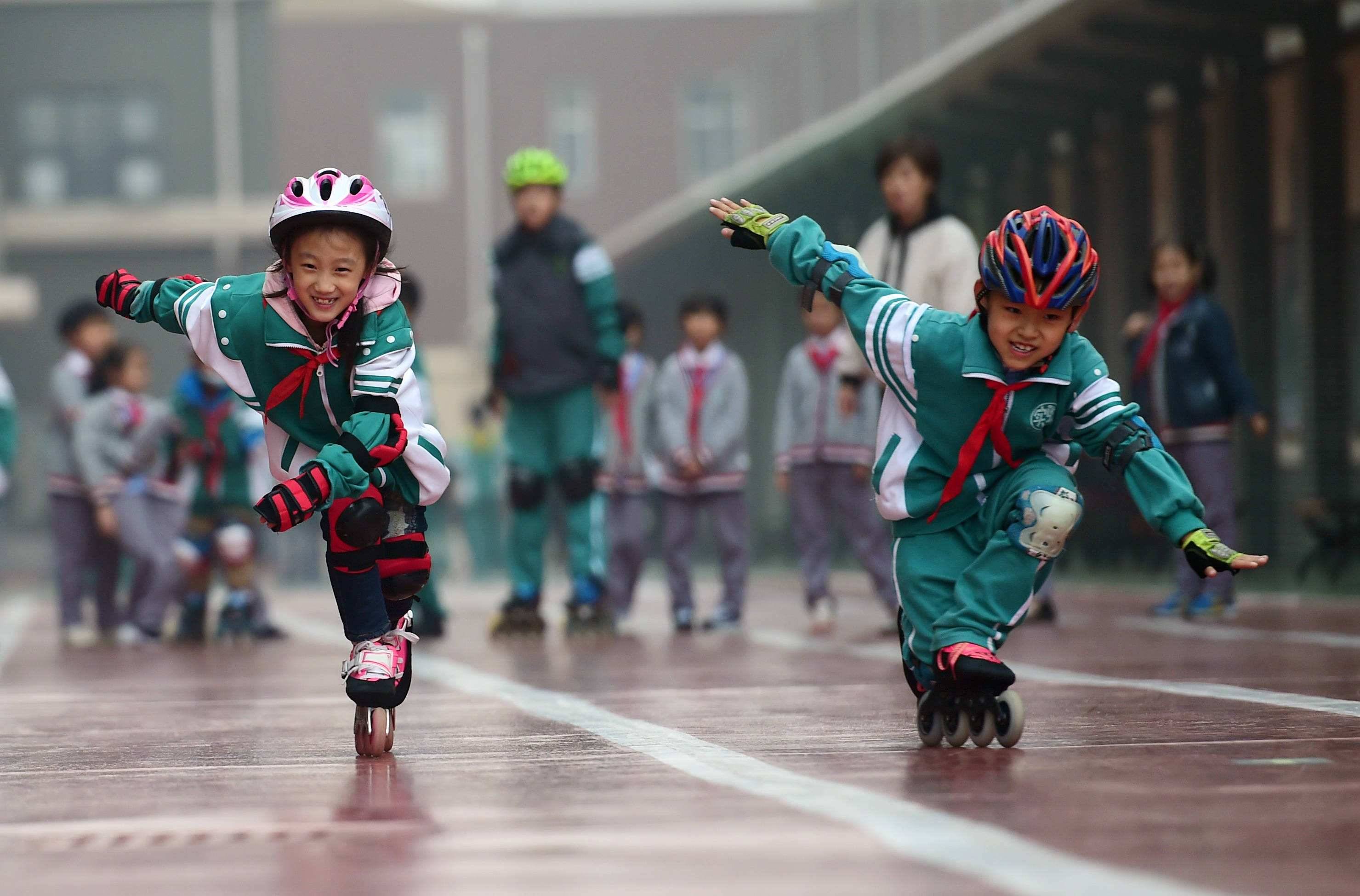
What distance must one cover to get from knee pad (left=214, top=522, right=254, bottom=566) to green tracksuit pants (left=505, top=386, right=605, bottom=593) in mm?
1765

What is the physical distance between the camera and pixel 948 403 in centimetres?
615

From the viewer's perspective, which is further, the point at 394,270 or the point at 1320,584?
the point at 1320,584

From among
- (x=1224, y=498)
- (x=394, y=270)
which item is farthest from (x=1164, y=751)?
(x=1224, y=498)

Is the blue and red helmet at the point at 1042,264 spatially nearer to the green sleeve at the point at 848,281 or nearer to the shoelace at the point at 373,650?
the green sleeve at the point at 848,281

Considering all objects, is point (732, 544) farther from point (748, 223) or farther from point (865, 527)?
point (748, 223)

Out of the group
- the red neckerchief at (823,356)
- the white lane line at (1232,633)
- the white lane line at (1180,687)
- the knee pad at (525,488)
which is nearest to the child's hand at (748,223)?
the white lane line at (1180,687)

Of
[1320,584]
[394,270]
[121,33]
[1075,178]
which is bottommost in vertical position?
[1320,584]

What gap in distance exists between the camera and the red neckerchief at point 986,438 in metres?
6.06

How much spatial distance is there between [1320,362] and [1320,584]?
2.03m

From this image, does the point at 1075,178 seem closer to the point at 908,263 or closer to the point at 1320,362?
the point at 1320,362

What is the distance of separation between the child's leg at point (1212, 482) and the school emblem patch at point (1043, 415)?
256 inches

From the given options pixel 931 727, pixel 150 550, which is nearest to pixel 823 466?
pixel 150 550

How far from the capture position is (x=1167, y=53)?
59.1ft

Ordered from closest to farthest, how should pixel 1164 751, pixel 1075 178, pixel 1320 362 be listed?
pixel 1164 751
pixel 1320 362
pixel 1075 178
